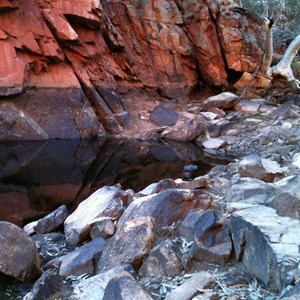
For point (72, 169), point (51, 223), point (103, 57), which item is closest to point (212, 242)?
point (51, 223)

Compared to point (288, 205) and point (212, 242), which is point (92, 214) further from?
point (288, 205)

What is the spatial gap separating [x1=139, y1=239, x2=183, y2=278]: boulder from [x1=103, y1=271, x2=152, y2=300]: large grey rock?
60 cm

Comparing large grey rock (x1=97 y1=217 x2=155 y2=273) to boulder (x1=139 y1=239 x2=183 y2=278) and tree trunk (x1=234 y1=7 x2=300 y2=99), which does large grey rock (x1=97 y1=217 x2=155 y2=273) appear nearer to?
boulder (x1=139 y1=239 x2=183 y2=278)

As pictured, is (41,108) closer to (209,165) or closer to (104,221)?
(209,165)

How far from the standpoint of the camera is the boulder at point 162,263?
9.52ft

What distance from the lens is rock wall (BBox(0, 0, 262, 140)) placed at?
13180 millimetres

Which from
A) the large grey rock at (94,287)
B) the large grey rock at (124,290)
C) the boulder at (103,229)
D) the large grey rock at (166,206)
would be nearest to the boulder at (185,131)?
the large grey rock at (166,206)

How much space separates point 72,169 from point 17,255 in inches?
237

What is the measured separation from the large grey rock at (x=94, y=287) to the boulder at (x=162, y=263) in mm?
141

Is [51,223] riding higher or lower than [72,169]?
higher

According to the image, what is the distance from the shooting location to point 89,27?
1534 cm

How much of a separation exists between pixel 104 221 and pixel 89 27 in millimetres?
13103

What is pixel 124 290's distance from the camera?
224cm

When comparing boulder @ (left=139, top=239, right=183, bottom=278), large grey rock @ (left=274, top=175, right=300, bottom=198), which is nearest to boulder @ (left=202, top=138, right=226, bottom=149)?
large grey rock @ (left=274, top=175, right=300, bottom=198)
